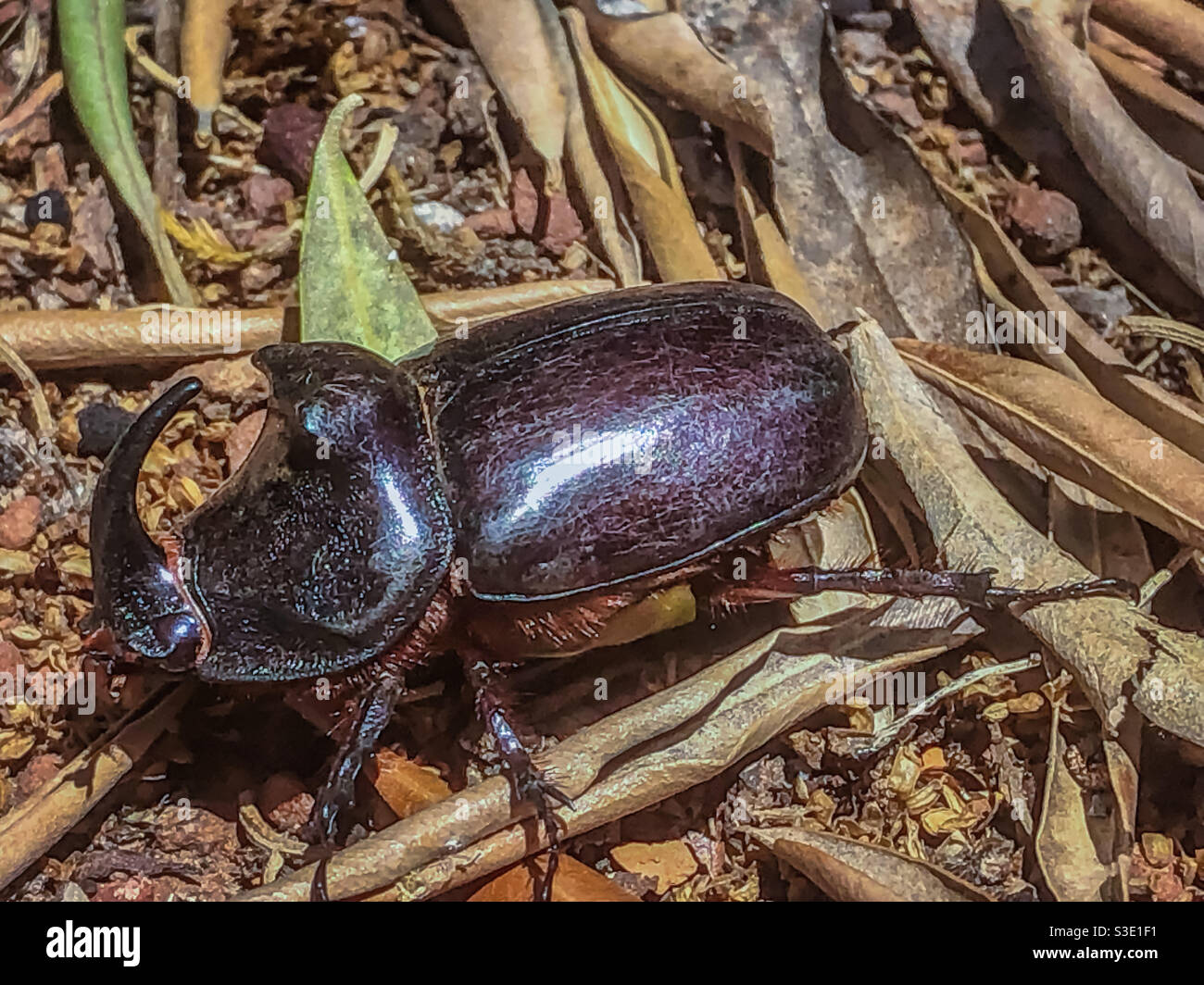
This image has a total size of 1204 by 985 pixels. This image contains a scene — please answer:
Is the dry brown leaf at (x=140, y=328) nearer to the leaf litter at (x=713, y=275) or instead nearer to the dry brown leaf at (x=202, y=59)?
the leaf litter at (x=713, y=275)

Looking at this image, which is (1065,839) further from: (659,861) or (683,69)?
(683,69)

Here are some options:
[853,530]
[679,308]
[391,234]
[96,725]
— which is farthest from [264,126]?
[853,530]

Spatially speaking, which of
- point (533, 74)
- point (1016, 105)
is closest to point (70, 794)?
point (533, 74)

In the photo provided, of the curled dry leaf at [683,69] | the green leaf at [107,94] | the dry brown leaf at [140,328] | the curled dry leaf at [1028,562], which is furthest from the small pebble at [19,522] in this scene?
the curled dry leaf at [1028,562]

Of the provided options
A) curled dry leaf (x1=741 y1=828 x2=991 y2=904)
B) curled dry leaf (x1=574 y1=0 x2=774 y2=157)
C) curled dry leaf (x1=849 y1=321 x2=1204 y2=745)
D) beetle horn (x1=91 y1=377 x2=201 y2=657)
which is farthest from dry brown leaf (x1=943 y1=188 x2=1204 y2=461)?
beetle horn (x1=91 y1=377 x2=201 y2=657)

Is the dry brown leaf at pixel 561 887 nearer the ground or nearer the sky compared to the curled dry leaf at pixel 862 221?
nearer the ground
